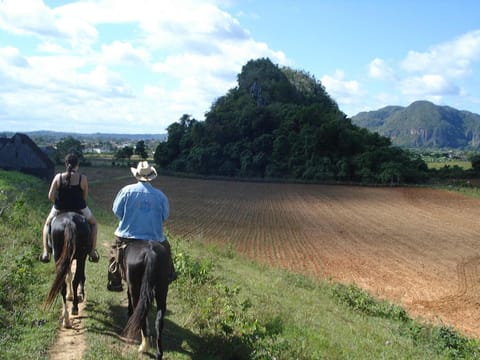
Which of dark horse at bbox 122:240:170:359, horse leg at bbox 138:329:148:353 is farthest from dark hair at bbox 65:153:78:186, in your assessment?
horse leg at bbox 138:329:148:353

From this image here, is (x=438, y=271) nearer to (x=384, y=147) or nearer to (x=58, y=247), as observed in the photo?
(x=58, y=247)

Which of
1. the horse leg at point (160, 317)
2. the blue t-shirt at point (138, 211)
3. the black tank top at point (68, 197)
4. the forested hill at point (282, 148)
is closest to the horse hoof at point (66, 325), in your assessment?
the blue t-shirt at point (138, 211)

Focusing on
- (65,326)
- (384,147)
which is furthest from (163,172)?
(65,326)

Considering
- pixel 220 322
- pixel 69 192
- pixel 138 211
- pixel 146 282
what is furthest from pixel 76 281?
pixel 220 322

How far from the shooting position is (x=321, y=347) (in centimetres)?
638

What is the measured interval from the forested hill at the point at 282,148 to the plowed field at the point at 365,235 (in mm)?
11648

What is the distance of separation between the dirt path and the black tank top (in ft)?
5.28

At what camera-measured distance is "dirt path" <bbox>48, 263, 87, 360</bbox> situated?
5215mm

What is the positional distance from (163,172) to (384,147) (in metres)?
31.7

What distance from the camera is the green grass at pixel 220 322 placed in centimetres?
562

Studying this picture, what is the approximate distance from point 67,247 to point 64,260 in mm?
176

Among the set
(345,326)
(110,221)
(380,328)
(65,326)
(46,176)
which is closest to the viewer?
(65,326)

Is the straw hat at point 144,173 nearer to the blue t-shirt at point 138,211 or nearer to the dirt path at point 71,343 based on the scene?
the blue t-shirt at point 138,211

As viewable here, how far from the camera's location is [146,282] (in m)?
5.21
